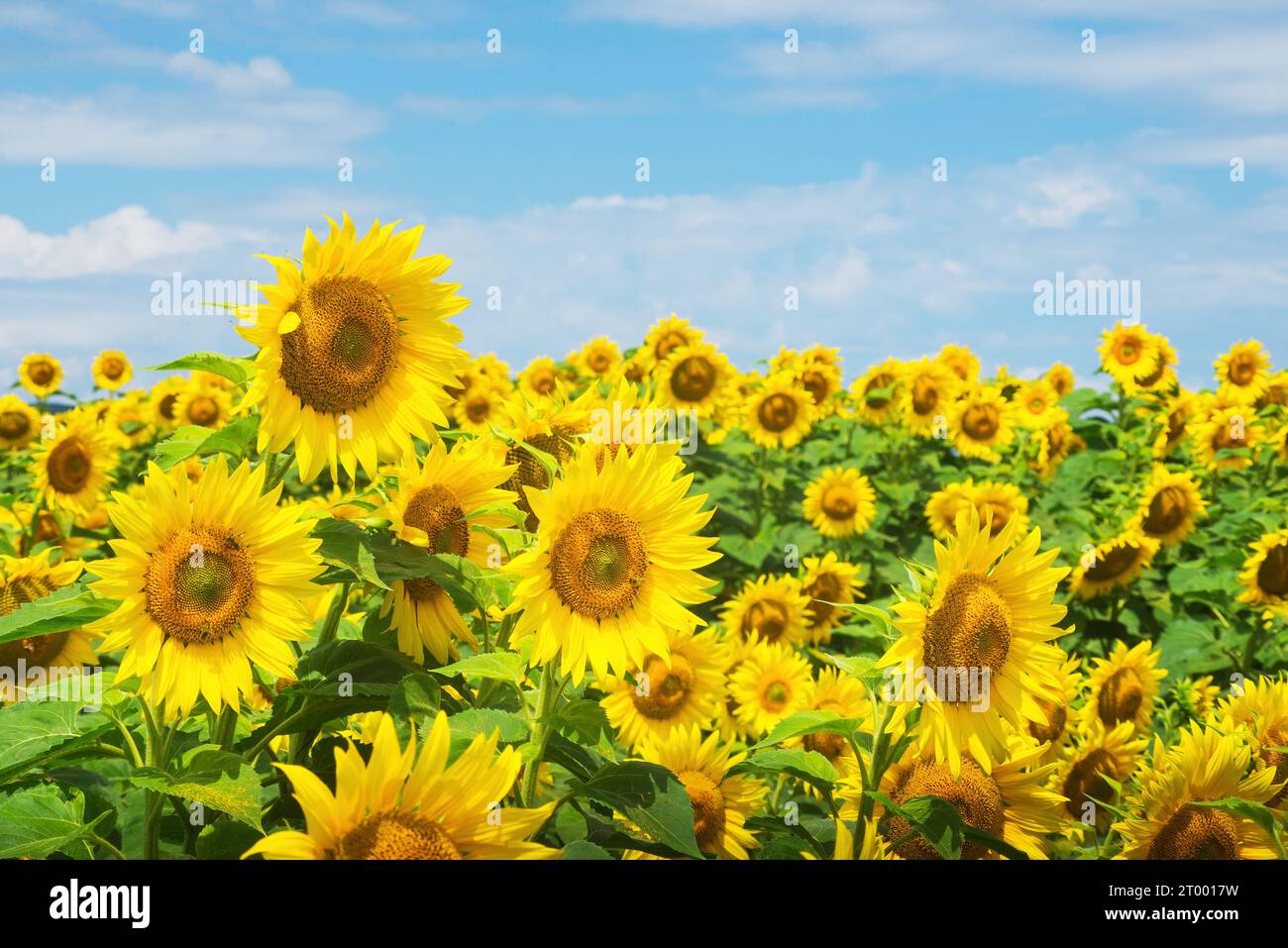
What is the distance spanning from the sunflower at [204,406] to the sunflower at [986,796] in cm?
880

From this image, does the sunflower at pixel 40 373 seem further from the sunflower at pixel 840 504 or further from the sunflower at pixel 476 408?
the sunflower at pixel 840 504

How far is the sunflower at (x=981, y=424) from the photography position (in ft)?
38.5

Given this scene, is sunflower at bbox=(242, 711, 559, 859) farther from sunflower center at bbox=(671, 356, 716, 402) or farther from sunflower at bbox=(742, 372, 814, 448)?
sunflower at bbox=(742, 372, 814, 448)

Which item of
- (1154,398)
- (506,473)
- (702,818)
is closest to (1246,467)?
(1154,398)

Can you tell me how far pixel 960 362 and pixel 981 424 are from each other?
5.97ft

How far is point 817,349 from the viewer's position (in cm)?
1220

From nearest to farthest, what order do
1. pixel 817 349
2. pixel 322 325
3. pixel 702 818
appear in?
pixel 322 325 → pixel 702 818 → pixel 817 349

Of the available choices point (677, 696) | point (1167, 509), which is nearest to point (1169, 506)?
point (1167, 509)

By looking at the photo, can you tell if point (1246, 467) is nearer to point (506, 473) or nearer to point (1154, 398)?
point (1154, 398)
